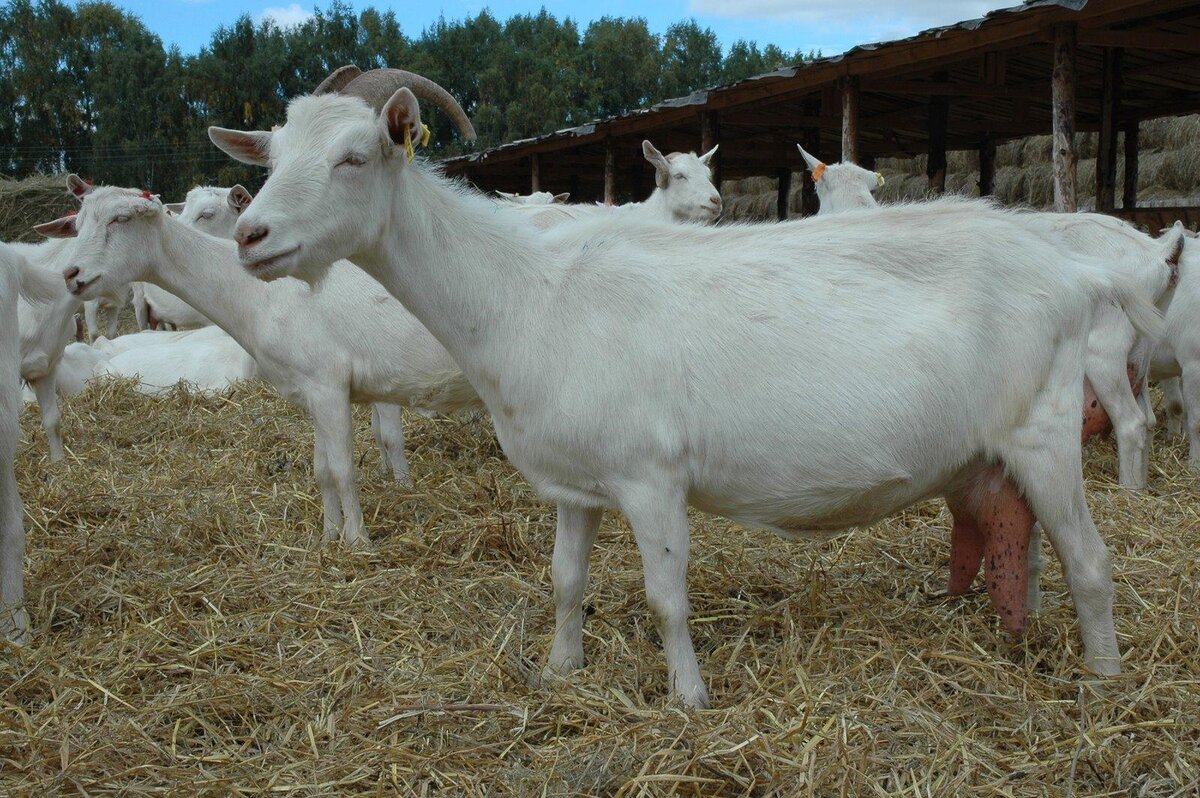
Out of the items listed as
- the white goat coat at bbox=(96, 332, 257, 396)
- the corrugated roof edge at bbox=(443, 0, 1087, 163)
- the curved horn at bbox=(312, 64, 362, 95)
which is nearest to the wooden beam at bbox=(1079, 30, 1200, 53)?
the corrugated roof edge at bbox=(443, 0, 1087, 163)

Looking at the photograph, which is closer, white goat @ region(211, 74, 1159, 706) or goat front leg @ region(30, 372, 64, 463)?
white goat @ region(211, 74, 1159, 706)

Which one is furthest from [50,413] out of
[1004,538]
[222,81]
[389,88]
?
[222,81]

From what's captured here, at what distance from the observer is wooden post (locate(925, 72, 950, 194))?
13.8 meters

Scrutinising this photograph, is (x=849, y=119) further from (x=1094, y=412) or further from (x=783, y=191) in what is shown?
(x=783, y=191)

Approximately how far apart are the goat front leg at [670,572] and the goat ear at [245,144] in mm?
1979

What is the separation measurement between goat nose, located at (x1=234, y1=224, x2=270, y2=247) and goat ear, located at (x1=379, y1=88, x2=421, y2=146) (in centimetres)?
51

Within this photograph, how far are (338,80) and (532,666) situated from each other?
7.81 feet

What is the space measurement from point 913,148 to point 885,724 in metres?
19.0

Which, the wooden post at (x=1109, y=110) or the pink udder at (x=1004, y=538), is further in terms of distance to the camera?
the wooden post at (x=1109, y=110)

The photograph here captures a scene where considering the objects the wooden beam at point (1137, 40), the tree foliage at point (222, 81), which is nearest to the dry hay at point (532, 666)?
the wooden beam at point (1137, 40)

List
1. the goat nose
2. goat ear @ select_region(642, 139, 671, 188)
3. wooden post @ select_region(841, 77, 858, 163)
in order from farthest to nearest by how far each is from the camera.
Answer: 1. wooden post @ select_region(841, 77, 858, 163)
2. goat ear @ select_region(642, 139, 671, 188)
3. the goat nose

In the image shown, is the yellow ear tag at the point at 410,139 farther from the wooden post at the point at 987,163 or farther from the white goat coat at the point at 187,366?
the wooden post at the point at 987,163

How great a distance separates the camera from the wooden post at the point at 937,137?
545 inches

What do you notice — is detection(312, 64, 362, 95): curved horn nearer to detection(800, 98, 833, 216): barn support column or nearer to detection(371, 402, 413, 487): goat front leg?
detection(371, 402, 413, 487): goat front leg
